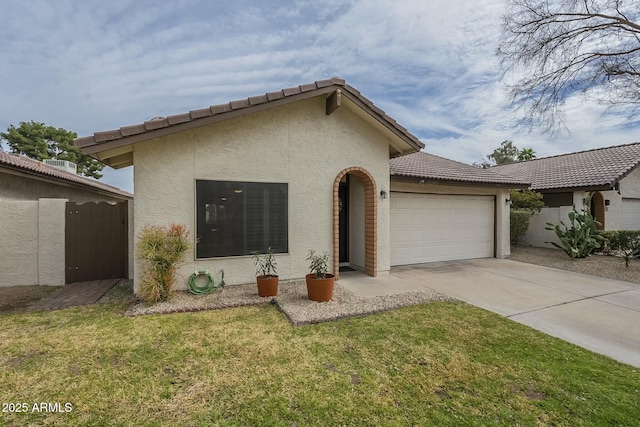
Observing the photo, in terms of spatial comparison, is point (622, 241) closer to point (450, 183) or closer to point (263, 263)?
point (450, 183)

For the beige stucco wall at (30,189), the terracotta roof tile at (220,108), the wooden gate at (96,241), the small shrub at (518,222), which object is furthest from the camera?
the small shrub at (518,222)

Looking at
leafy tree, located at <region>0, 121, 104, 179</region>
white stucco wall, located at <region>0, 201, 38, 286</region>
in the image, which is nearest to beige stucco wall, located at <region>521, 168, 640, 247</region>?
white stucco wall, located at <region>0, 201, 38, 286</region>

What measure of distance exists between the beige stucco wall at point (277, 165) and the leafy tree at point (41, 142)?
2594 centimetres

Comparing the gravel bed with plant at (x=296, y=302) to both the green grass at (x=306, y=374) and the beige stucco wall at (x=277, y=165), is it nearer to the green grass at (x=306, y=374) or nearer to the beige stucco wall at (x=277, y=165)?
the green grass at (x=306, y=374)

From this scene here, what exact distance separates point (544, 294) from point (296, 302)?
257 inches

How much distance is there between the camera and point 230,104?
280 inches

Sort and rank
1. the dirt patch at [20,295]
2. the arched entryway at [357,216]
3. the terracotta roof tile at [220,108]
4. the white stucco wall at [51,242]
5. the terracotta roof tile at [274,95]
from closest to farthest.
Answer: the dirt patch at [20,295] → the terracotta roof tile at [220,108] → the terracotta roof tile at [274,95] → the white stucco wall at [51,242] → the arched entryway at [357,216]

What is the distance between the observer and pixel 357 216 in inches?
412

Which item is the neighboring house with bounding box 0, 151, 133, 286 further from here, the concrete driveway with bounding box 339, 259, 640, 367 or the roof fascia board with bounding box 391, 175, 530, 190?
the roof fascia board with bounding box 391, 175, 530, 190

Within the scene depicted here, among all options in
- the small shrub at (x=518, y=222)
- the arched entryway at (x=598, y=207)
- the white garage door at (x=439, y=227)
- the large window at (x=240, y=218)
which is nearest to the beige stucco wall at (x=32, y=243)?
the large window at (x=240, y=218)

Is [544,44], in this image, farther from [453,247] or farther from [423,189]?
[453,247]

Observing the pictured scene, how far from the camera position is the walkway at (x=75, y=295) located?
21.6 feet

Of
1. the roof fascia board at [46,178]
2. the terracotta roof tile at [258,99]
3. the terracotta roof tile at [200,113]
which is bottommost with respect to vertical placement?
the roof fascia board at [46,178]

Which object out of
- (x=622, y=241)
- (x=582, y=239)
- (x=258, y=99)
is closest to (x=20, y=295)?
(x=258, y=99)
